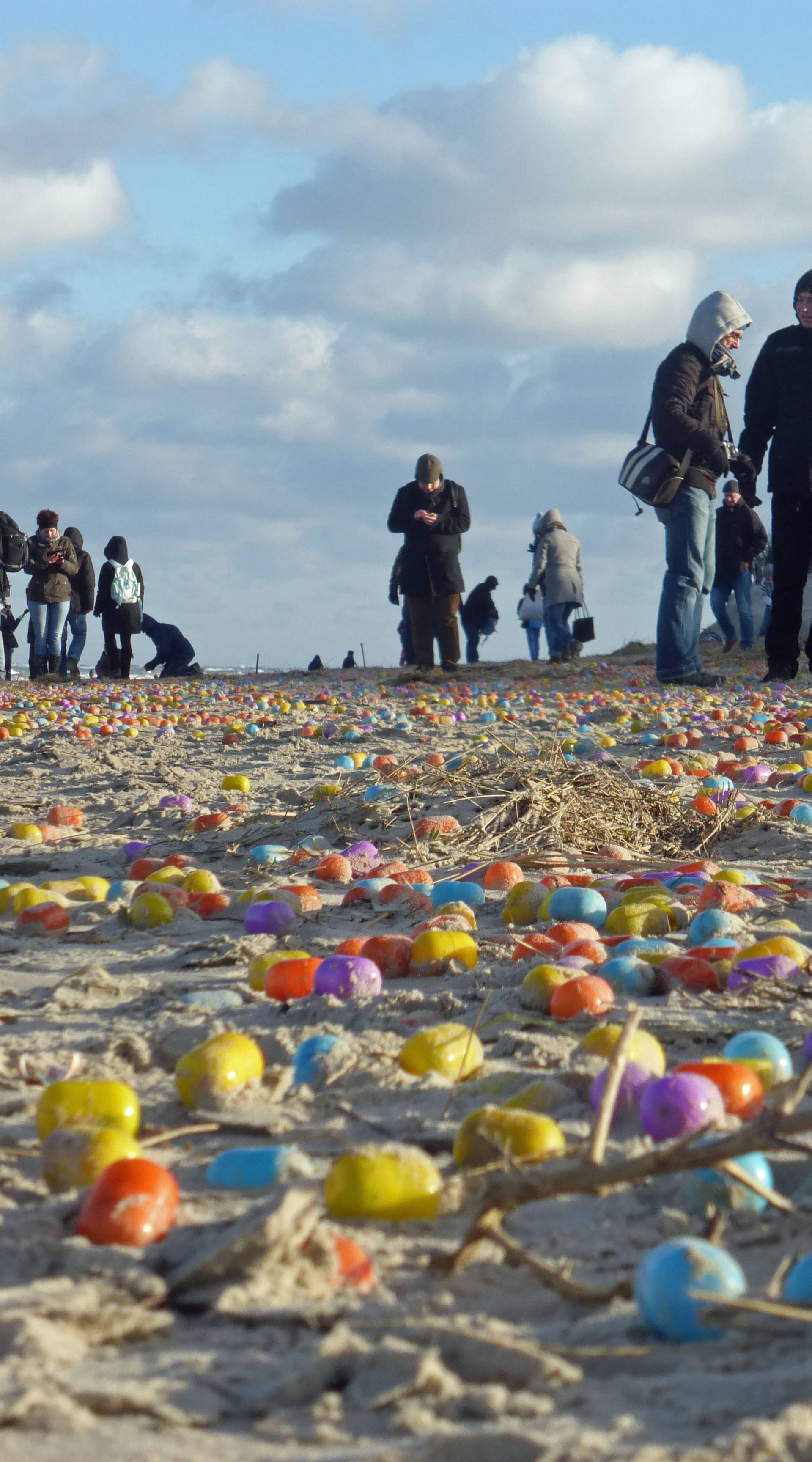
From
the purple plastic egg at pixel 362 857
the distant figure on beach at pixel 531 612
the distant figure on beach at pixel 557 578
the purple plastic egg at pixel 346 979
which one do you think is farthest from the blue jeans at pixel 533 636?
the purple plastic egg at pixel 346 979

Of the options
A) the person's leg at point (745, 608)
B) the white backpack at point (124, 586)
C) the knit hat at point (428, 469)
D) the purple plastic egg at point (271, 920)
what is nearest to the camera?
the purple plastic egg at point (271, 920)

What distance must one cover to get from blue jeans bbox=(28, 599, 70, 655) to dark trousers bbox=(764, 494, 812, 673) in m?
8.33

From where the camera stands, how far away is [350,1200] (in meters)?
1.53

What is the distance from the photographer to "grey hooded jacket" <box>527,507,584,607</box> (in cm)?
1409

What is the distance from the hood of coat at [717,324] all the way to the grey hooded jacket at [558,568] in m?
5.52

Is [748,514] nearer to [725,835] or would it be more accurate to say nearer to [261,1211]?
[725,835]

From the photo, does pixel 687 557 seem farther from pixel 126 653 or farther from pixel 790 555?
pixel 126 653

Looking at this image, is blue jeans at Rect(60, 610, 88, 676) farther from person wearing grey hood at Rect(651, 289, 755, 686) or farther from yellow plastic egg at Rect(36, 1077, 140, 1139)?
yellow plastic egg at Rect(36, 1077, 140, 1139)

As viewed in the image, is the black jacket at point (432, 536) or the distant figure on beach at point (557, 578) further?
the distant figure on beach at point (557, 578)

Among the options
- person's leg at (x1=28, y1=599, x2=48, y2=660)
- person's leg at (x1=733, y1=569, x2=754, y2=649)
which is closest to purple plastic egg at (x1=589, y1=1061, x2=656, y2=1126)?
person's leg at (x1=733, y1=569, x2=754, y2=649)

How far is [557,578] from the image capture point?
14.1 m

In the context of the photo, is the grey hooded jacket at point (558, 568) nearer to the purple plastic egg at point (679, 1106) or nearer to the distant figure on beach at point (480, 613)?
the distant figure on beach at point (480, 613)

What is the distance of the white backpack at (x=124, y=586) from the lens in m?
15.3

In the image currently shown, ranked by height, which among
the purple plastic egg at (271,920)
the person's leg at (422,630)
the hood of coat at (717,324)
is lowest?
the purple plastic egg at (271,920)
